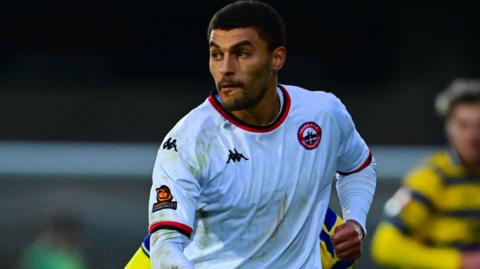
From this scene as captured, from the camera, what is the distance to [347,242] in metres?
4.93

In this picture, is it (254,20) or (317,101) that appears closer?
(254,20)

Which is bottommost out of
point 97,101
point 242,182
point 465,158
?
point 97,101

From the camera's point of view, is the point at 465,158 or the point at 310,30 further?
the point at 310,30

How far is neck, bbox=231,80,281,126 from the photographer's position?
4.96 m

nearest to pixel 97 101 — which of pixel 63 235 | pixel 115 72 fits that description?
pixel 115 72

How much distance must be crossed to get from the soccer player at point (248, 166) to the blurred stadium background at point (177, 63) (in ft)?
28.3

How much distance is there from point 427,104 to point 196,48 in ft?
9.47

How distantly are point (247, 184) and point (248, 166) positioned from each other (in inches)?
2.8

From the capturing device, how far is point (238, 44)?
15.9ft

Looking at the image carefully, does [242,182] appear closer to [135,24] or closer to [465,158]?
[465,158]

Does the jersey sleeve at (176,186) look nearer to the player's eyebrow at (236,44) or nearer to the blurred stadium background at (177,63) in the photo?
the player's eyebrow at (236,44)

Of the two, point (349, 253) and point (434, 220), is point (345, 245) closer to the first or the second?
point (349, 253)

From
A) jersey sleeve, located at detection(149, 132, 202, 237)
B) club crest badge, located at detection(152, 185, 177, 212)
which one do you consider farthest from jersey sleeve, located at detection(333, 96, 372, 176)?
club crest badge, located at detection(152, 185, 177, 212)

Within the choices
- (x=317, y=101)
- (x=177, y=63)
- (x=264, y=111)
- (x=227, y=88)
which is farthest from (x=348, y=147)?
(x=177, y=63)
